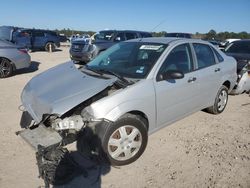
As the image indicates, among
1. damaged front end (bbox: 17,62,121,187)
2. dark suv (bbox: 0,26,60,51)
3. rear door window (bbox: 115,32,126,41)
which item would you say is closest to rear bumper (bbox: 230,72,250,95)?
damaged front end (bbox: 17,62,121,187)

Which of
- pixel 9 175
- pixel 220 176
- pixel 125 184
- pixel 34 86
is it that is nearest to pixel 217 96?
pixel 220 176

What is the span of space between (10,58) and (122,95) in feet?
23.4

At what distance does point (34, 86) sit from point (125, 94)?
1.54m

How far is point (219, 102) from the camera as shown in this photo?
568cm

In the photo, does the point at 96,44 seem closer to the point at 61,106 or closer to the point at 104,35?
the point at 104,35

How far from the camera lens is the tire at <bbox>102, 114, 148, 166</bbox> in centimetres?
340

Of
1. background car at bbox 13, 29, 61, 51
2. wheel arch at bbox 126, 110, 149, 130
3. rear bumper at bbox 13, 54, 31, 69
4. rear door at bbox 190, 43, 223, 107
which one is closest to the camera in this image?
wheel arch at bbox 126, 110, 149, 130

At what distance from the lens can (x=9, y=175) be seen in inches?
133

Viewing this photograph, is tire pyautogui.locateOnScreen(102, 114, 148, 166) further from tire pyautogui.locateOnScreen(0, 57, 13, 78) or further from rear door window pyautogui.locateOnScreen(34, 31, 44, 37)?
rear door window pyautogui.locateOnScreen(34, 31, 44, 37)

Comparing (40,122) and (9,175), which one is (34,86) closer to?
(40,122)

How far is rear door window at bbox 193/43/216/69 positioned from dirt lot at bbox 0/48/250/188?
1.22 metres

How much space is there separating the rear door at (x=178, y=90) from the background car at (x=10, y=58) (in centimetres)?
692

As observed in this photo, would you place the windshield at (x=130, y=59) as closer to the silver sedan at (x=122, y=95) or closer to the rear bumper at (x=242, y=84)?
the silver sedan at (x=122, y=95)

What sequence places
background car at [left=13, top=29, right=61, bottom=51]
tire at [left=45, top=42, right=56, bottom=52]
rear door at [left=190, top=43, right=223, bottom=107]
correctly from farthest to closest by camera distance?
1. tire at [left=45, top=42, right=56, bottom=52]
2. background car at [left=13, top=29, right=61, bottom=51]
3. rear door at [left=190, top=43, right=223, bottom=107]
